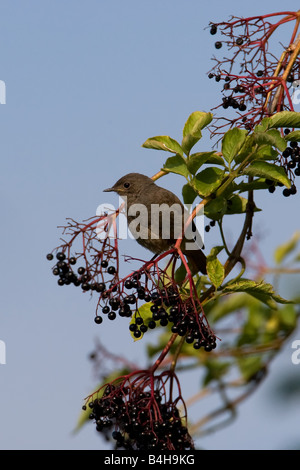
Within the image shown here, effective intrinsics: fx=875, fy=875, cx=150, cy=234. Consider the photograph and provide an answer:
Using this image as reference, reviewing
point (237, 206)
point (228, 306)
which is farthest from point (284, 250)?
point (237, 206)

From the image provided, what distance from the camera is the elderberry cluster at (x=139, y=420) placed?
168 inches

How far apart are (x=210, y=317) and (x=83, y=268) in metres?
1.67

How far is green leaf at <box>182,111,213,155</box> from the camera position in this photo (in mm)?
4434

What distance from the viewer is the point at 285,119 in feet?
14.0

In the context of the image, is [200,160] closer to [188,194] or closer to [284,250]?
[188,194]

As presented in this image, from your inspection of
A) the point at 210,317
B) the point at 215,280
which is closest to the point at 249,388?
the point at 210,317

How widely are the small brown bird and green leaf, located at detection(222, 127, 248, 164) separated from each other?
0.97m

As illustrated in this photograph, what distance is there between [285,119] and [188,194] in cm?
85

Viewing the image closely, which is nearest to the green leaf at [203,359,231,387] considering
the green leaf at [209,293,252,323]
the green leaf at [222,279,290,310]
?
the green leaf at [209,293,252,323]

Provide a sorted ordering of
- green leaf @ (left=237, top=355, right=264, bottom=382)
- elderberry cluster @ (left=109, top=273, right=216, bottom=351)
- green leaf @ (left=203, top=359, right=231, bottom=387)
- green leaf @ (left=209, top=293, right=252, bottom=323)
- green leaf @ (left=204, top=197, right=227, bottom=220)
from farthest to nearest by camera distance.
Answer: green leaf @ (left=209, top=293, right=252, bottom=323) → green leaf @ (left=203, top=359, right=231, bottom=387) → green leaf @ (left=237, top=355, right=264, bottom=382) → green leaf @ (left=204, top=197, right=227, bottom=220) → elderberry cluster @ (left=109, top=273, right=216, bottom=351)

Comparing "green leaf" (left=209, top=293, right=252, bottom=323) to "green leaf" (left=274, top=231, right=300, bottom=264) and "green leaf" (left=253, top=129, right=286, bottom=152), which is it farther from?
"green leaf" (left=253, top=129, right=286, bottom=152)

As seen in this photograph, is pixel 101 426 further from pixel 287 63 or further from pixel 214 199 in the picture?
pixel 287 63

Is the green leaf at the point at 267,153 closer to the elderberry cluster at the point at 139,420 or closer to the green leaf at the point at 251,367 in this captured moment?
the elderberry cluster at the point at 139,420

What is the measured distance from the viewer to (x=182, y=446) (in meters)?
4.35
